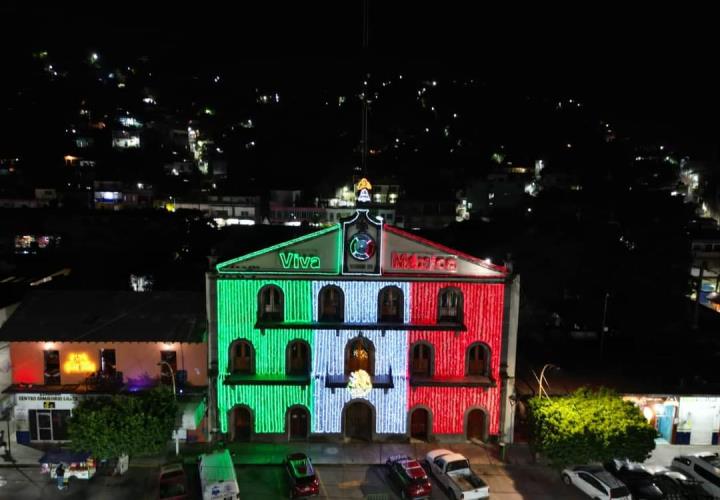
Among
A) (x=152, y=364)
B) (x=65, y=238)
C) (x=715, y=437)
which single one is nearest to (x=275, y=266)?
(x=152, y=364)

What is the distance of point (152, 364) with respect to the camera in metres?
32.7

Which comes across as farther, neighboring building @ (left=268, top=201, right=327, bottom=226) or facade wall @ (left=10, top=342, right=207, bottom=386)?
neighboring building @ (left=268, top=201, right=327, bottom=226)

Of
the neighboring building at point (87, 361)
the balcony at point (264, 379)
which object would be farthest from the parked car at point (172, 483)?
the balcony at point (264, 379)

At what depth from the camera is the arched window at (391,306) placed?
105 feet

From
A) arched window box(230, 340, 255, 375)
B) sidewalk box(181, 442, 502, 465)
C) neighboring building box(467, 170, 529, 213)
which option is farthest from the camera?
neighboring building box(467, 170, 529, 213)

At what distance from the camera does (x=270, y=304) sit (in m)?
31.9

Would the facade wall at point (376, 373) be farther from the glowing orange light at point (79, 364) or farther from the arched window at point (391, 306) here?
the glowing orange light at point (79, 364)

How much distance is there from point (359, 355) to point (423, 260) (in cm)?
685

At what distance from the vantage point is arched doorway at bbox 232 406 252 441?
3256 cm

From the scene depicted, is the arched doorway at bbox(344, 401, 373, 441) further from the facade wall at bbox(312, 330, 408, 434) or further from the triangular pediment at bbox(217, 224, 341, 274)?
the triangular pediment at bbox(217, 224, 341, 274)

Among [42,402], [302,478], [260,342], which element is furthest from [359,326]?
[42,402]

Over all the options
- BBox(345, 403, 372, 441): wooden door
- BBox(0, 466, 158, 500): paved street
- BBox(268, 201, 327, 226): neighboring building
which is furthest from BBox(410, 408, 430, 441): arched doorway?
BBox(268, 201, 327, 226): neighboring building

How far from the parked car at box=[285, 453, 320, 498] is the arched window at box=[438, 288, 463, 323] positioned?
36.4 ft

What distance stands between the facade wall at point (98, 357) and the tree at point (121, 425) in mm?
3851
